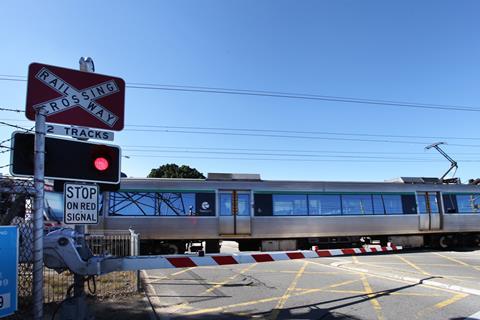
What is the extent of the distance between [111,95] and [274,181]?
12.9 m

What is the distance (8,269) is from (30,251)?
1627mm

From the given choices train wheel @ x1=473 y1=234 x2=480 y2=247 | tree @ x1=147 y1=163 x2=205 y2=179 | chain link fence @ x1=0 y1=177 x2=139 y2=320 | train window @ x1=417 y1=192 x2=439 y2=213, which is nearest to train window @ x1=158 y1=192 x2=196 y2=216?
chain link fence @ x1=0 y1=177 x2=139 y2=320

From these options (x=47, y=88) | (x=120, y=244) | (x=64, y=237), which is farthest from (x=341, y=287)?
(x=47, y=88)

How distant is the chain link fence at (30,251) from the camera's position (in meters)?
5.14

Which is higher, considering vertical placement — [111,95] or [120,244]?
[111,95]

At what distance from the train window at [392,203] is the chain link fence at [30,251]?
1227 centimetres

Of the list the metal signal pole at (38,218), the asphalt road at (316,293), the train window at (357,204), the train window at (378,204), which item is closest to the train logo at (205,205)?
the asphalt road at (316,293)

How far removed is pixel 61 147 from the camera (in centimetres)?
496

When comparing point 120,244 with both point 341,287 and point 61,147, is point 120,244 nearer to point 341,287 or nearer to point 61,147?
point 341,287

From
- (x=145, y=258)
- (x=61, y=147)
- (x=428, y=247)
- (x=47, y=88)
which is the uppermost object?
(x=47, y=88)

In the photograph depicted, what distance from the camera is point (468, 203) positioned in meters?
21.6

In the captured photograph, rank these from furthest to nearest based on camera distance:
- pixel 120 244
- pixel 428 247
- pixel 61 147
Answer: pixel 428 247, pixel 120 244, pixel 61 147

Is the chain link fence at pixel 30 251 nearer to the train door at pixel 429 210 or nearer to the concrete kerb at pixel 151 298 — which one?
the concrete kerb at pixel 151 298

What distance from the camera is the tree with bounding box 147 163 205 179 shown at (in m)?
55.2
